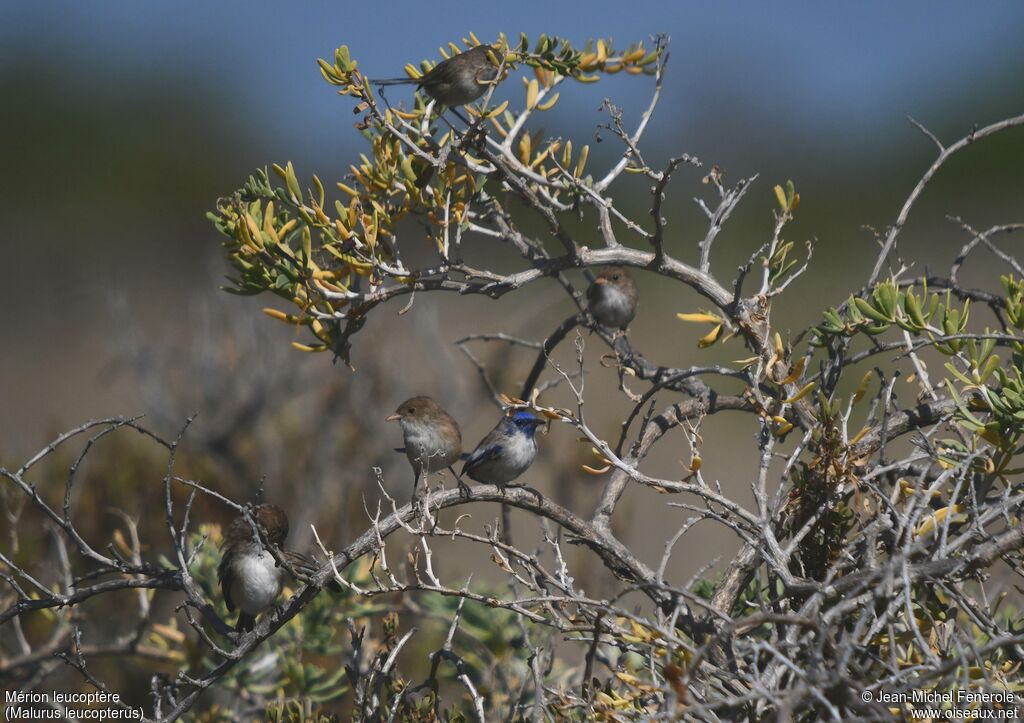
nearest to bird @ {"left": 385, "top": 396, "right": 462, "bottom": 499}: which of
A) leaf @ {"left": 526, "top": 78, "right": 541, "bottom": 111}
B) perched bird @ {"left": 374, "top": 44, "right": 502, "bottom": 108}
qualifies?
perched bird @ {"left": 374, "top": 44, "right": 502, "bottom": 108}

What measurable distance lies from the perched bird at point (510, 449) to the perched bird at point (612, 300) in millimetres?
1751

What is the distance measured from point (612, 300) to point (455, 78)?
3.12 metres

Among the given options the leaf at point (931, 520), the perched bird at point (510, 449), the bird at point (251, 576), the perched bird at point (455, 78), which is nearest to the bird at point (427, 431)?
the perched bird at point (510, 449)

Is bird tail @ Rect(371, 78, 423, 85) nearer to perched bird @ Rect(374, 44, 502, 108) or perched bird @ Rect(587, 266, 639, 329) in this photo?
perched bird @ Rect(374, 44, 502, 108)

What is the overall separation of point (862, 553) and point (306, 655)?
11.8ft

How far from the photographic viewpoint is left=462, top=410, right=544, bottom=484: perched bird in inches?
184

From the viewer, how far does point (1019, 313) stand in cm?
256

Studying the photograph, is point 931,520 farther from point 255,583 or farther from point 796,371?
point 255,583

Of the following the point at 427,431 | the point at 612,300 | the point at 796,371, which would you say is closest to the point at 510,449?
the point at 427,431

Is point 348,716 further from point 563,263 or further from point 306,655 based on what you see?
point 563,263

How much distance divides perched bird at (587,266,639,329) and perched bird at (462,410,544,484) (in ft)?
5.74

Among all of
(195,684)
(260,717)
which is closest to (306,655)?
(260,717)

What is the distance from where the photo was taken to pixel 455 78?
3.44 meters

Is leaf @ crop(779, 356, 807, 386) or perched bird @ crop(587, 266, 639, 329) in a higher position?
perched bird @ crop(587, 266, 639, 329)
